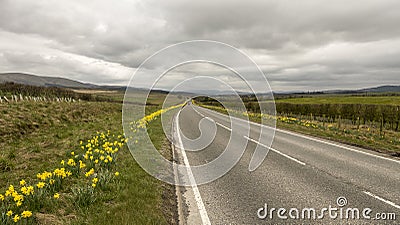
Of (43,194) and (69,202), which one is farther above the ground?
(43,194)

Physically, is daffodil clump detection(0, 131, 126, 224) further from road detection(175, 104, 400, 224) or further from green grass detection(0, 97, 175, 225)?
road detection(175, 104, 400, 224)

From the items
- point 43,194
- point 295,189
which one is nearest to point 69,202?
point 43,194

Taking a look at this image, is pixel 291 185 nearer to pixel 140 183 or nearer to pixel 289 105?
pixel 140 183

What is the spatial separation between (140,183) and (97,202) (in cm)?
121

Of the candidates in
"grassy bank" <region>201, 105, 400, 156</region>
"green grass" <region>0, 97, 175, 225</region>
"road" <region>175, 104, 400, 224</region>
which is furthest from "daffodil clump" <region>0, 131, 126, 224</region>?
"grassy bank" <region>201, 105, 400, 156</region>

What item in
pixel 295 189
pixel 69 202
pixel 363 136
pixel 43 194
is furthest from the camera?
pixel 363 136

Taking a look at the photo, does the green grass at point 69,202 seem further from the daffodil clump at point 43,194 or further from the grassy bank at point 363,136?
the grassy bank at point 363,136

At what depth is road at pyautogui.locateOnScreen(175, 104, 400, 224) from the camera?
4.58m

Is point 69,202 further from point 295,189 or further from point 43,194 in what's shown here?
point 295,189

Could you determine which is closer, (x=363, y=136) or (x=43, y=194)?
(x=43, y=194)

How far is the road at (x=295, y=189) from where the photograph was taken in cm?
458

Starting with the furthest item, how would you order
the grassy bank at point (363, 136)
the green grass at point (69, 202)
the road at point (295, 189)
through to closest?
1. the grassy bank at point (363, 136)
2. the road at point (295, 189)
3. the green grass at point (69, 202)

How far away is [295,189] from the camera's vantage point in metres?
5.79

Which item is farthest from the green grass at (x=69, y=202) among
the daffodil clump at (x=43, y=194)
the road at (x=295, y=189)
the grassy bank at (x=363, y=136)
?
the grassy bank at (x=363, y=136)
